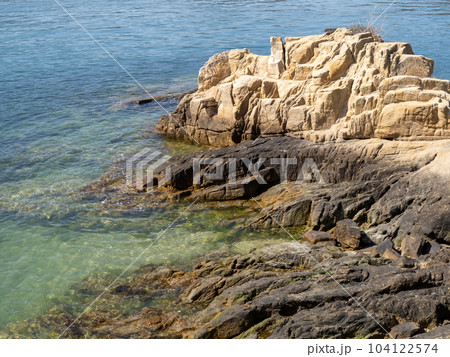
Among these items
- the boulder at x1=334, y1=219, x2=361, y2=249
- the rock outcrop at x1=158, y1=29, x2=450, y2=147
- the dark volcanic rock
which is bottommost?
the boulder at x1=334, y1=219, x2=361, y2=249

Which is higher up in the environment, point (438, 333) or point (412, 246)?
point (438, 333)

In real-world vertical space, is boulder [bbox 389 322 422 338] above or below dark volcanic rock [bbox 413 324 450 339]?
below

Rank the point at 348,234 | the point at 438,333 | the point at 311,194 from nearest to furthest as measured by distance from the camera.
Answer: the point at 438,333
the point at 348,234
the point at 311,194

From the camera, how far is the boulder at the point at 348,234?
15375 millimetres

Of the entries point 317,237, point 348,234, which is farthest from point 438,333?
point 317,237

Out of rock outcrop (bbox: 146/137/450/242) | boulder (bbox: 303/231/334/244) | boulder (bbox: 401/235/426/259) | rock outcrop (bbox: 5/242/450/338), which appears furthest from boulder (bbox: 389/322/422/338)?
boulder (bbox: 303/231/334/244)

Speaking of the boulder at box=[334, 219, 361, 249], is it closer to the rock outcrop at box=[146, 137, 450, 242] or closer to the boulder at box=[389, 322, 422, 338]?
the rock outcrop at box=[146, 137, 450, 242]

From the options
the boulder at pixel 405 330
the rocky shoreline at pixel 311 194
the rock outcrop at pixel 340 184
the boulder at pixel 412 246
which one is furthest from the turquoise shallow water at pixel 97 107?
the boulder at pixel 405 330

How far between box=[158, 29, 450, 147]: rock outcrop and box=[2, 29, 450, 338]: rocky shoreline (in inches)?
1.9

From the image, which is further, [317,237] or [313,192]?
[313,192]

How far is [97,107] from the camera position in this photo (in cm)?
3078

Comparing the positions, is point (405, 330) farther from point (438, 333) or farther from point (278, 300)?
point (278, 300)

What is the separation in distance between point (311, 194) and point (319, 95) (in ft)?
13.7

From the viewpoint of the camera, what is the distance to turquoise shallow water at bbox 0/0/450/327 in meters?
16.5
